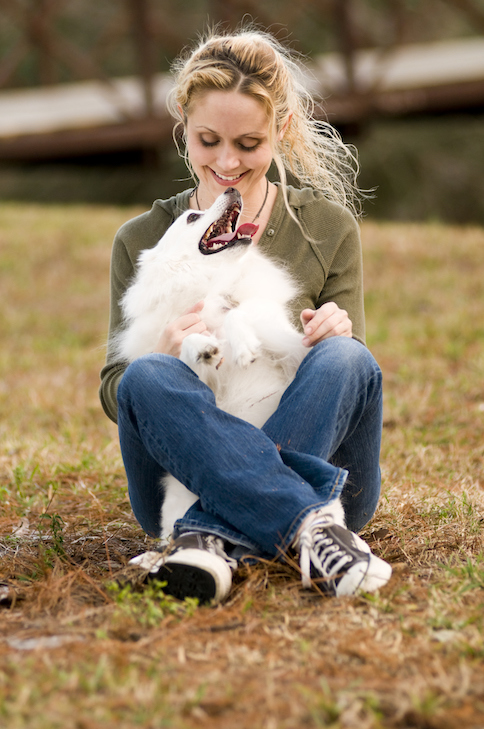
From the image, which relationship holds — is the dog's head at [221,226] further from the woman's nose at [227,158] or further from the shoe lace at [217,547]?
the shoe lace at [217,547]

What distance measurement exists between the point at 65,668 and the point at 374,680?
0.70 m

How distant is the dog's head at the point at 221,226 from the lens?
2.49 meters

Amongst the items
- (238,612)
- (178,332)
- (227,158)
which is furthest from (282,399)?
(227,158)

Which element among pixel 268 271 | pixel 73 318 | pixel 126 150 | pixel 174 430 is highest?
pixel 268 271

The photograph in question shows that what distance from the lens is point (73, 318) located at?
281 inches

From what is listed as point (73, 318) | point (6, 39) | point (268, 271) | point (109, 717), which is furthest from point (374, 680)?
point (6, 39)

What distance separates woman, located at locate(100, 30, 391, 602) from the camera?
6.77 ft

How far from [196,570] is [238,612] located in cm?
16

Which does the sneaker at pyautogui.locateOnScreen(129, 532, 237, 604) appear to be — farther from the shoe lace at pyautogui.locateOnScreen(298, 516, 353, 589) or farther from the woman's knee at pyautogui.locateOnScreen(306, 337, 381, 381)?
the woman's knee at pyautogui.locateOnScreen(306, 337, 381, 381)

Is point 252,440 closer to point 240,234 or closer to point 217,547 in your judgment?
point 217,547

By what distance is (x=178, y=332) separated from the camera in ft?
7.86

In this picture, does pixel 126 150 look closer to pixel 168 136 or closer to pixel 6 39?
pixel 168 136

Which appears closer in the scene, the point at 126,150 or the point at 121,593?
the point at 121,593

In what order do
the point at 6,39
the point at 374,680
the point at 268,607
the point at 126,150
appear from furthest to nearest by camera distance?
the point at 6,39, the point at 126,150, the point at 268,607, the point at 374,680
